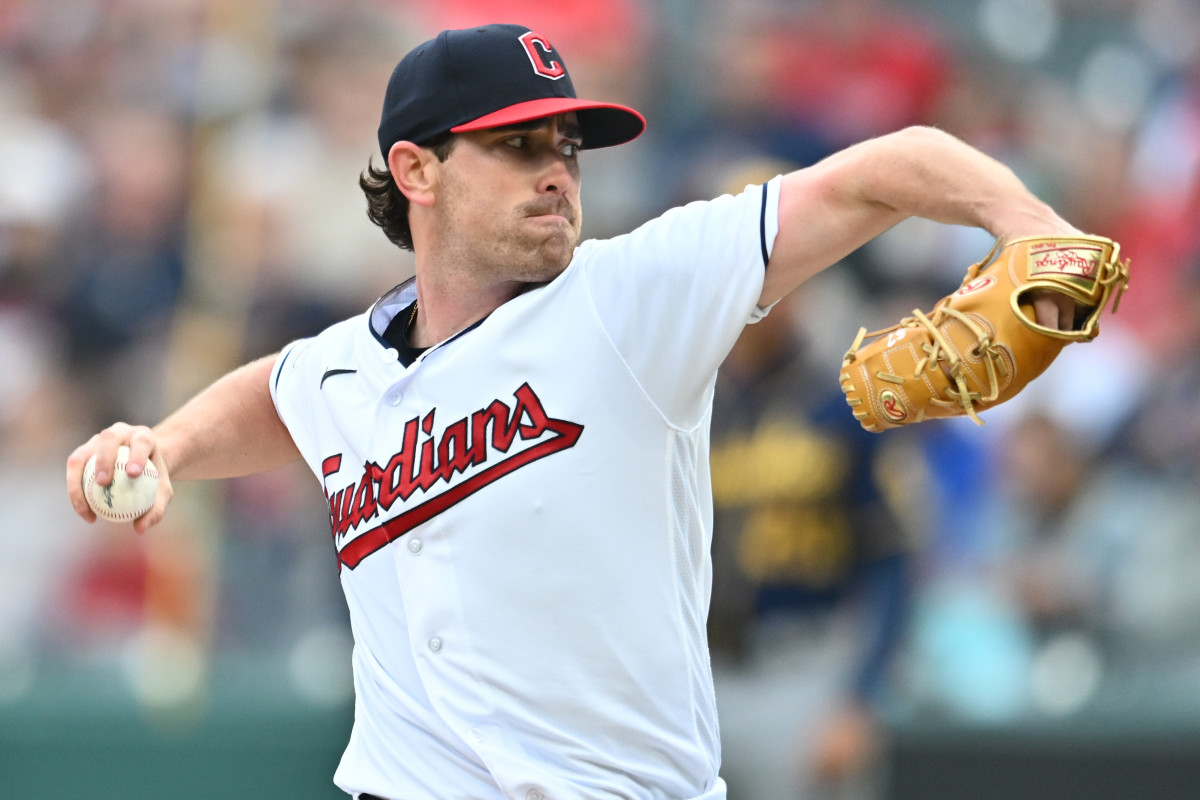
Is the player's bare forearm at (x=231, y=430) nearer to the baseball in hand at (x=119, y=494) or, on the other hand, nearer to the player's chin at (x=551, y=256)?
the baseball in hand at (x=119, y=494)

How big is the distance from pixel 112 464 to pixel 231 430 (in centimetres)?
48

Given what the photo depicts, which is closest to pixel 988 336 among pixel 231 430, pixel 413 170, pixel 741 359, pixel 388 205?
pixel 413 170

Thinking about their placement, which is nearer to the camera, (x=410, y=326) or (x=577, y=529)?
(x=577, y=529)

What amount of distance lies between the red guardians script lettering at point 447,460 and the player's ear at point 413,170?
0.45 m

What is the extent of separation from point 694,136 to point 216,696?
3.33 metres

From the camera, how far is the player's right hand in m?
2.41

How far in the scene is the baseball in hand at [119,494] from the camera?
241 centimetres

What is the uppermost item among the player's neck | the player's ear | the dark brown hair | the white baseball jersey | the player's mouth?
the dark brown hair

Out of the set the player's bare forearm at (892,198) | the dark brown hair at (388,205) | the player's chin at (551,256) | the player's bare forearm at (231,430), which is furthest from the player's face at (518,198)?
the player's bare forearm at (231,430)

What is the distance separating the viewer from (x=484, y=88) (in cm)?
250

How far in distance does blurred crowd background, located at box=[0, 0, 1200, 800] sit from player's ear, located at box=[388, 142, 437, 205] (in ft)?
7.32

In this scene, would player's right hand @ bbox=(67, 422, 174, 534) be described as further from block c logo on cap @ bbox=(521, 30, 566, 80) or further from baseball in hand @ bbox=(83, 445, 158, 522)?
block c logo on cap @ bbox=(521, 30, 566, 80)

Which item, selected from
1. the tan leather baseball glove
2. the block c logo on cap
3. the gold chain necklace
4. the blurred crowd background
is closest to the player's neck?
the gold chain necklace

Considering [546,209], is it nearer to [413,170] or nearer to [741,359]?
[413,170]
